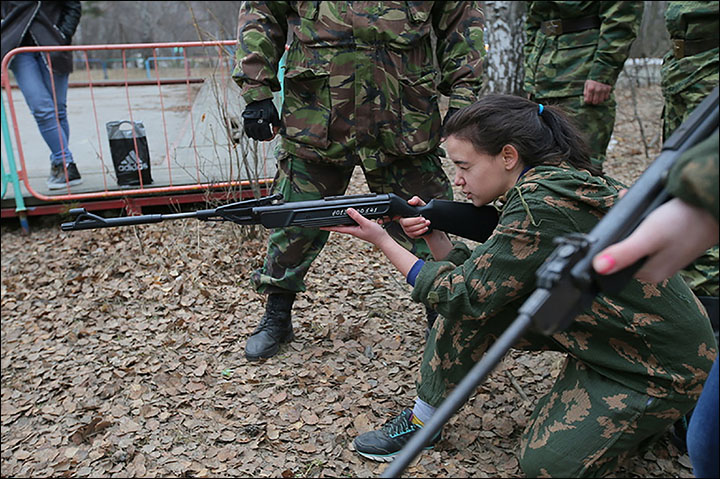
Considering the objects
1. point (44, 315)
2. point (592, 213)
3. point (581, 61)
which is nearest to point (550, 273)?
point (592, 213)

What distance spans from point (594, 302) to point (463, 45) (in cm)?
149

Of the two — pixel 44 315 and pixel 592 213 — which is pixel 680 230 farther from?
pixel 44 315

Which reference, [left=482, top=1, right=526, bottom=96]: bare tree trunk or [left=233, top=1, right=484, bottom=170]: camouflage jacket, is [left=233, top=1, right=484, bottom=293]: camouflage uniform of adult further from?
[left=482, top=1, right=526, bottom=96]: bare tree trunk

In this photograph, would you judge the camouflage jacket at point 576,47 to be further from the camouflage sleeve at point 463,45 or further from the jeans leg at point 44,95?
the jeans leg at point 44,95

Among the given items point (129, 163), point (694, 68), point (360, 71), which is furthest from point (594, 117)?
point (129, 163)

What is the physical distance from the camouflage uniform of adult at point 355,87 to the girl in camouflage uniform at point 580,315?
741mm

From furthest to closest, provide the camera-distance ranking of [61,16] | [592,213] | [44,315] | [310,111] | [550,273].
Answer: [61,16] → [44,315] → [310,111] → [592,213] → [550,273]

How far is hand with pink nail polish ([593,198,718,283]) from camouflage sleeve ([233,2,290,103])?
88.5 inches

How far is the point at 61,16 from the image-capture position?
18.4ft

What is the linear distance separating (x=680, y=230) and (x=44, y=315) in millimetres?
4012

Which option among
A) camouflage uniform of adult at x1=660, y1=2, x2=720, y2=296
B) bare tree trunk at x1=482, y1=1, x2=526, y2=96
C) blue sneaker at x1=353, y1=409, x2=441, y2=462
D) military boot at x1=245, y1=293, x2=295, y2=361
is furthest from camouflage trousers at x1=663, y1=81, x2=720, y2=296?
bare tree trunk at x1=482, y1=1, x2=526, y2=96

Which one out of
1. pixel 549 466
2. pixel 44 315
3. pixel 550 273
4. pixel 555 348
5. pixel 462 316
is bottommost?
pixel 44 315

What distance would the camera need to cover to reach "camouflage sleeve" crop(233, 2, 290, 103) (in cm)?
296

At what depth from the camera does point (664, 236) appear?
1005 millimetres
